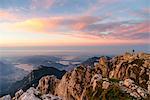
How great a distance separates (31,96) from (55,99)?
11.8 m

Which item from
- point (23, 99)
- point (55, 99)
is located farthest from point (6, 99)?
point (55, 99)

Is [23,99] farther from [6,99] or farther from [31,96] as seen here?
[6,99]

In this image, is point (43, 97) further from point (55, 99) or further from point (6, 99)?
point (6, 99)

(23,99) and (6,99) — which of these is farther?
(6,99)

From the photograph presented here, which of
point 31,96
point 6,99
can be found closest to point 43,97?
point 31,96

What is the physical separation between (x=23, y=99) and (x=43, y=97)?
10317mm

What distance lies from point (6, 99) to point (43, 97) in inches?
834

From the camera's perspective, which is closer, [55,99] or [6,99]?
→ [55,99]

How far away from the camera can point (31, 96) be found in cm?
16275

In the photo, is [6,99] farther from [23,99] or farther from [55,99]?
[55,99]

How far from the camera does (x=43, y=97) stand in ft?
544

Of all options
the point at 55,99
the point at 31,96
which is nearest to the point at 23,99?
the point at 31,96

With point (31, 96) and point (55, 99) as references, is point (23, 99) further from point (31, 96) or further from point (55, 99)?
point (55, 99)

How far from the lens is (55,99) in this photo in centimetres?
16238
